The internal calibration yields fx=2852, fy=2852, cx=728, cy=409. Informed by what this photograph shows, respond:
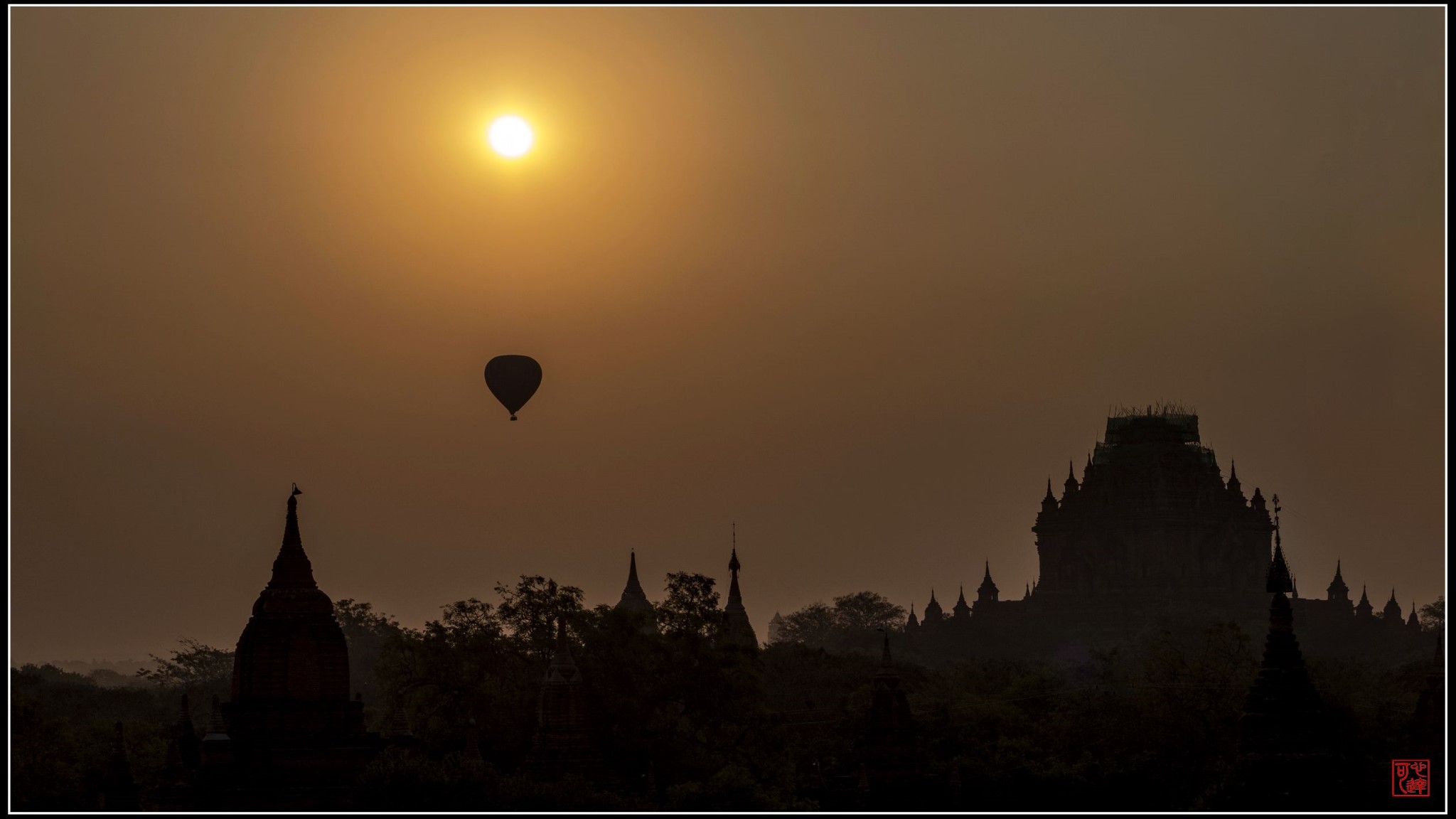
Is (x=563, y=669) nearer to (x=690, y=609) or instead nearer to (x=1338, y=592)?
(x=690, y=609)

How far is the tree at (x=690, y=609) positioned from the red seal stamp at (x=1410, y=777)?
20949 mm

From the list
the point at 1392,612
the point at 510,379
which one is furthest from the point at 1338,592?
the point at 510,379

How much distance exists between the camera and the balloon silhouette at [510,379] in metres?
91.1

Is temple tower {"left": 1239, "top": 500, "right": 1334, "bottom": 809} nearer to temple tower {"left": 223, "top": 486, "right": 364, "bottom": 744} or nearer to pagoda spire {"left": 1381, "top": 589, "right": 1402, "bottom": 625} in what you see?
temple tower {"left": 223, "top": 486, "right": 364, "bottom": 744}

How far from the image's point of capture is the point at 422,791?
199 ft

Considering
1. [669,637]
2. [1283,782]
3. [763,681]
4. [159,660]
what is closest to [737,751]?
[669,637]

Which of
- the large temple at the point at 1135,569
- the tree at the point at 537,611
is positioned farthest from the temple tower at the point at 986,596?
the tree at the point at 537,611

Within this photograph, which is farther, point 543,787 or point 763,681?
point 763,681

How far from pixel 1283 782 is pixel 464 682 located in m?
28.7

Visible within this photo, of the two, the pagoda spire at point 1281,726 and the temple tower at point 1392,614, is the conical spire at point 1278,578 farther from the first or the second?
the temple tower at point 1392,614

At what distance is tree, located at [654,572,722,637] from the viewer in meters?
85.4

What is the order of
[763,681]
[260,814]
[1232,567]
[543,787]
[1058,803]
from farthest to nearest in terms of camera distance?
[1232,567] < [763,681] < [1058,803] < [543,787] < [260,814]

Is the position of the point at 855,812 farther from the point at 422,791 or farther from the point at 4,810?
the point at 4,810

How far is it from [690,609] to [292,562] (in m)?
23.1
